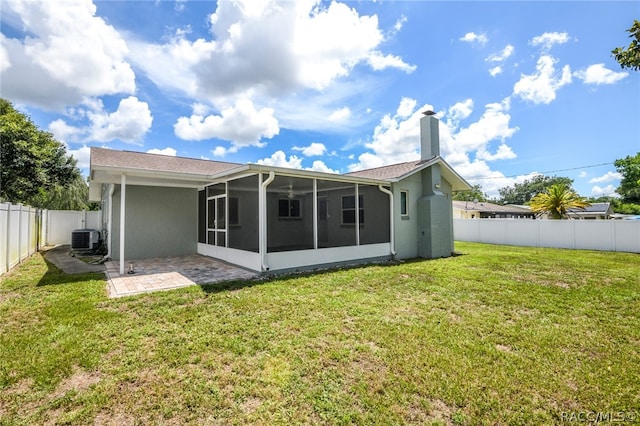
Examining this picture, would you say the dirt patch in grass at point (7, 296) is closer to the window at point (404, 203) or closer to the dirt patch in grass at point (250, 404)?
the dirt patch in grass at point (250, 404)

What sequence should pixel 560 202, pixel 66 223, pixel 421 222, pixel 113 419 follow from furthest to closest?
pixel 560 202 → pixel 66 223 → pixel 421 222 → pixel 113 419

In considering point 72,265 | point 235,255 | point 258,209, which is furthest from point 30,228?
point 258,209

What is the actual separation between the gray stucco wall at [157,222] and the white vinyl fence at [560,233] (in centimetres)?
1519

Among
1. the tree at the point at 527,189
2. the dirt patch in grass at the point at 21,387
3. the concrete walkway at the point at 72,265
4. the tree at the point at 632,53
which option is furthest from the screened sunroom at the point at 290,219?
the tree at the point at 527,189

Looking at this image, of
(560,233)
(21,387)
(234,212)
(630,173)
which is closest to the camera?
(21,387)

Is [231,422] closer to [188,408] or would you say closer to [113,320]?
[188,408]

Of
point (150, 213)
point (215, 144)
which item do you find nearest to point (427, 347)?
point (150, 213)

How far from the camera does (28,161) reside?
1598 cm

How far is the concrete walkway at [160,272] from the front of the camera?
245 inches

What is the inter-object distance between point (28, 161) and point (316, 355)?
68.1 ft

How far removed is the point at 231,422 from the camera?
2.24 meters

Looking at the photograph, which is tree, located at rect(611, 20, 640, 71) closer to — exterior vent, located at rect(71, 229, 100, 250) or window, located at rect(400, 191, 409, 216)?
window, located at rect(400, 191, 409, 216)

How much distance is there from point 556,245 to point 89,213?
23.8m

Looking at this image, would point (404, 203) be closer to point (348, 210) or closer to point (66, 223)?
point (348, 210)
